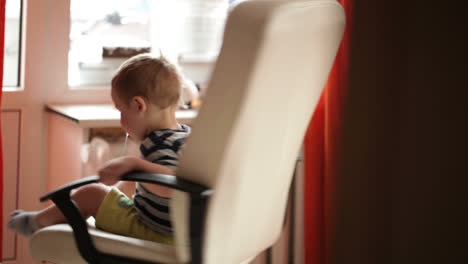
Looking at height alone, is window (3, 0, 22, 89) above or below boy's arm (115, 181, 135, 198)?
above

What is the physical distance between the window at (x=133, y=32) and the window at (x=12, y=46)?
0.22 meters

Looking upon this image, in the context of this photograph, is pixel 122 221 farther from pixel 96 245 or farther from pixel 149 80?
pixel 149 80

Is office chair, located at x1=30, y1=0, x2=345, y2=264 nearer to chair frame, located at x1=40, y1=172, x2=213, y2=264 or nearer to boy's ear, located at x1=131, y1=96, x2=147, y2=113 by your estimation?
chair frame, located at x1=40, y1=172, x2=213, y2=264

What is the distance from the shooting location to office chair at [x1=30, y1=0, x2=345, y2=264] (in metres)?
1.75

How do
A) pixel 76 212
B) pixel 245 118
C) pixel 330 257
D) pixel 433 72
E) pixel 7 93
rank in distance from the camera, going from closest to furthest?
pixel 245 118, pixel 76 212, pixel 433 72, pixel 330 257, pixel 7 93

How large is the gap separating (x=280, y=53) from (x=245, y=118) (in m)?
0.16

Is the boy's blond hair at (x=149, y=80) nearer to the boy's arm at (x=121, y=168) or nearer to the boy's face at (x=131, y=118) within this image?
the boy's face at (x=131, y=118)

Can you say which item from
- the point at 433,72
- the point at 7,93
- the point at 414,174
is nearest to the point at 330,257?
the point at 414,174

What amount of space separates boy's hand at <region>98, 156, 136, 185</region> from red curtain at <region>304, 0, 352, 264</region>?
91 centimetres

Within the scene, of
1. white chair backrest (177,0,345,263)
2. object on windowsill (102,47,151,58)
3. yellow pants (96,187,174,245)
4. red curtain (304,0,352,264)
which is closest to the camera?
white chair backrest (177,0,345,263)

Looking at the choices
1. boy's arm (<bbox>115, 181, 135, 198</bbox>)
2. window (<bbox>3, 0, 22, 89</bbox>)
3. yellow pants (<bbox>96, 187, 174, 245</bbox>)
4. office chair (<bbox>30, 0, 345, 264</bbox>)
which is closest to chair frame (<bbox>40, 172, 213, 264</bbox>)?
office chair (<bbox>30, 0, 345, 264</bbox>)

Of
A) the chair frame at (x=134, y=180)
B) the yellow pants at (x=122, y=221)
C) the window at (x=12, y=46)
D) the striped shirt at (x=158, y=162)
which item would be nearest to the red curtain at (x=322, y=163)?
the striped shirt at (x=158, y=162)

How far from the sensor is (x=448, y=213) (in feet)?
7.52

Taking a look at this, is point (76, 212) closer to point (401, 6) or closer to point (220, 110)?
point (220, 110)
